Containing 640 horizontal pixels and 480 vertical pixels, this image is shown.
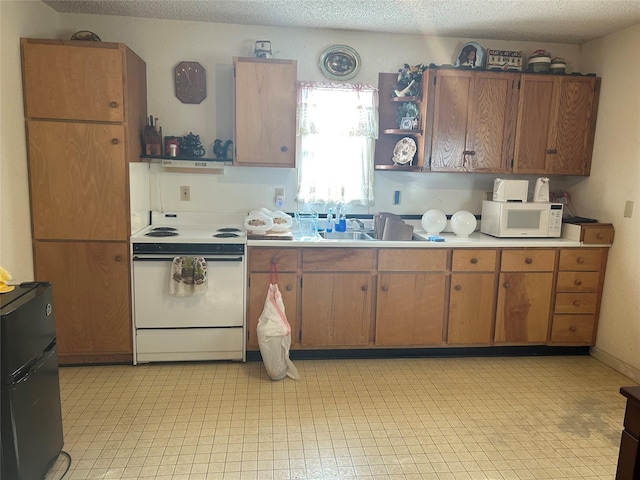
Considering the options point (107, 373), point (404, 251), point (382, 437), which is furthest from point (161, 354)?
point (404, 251)

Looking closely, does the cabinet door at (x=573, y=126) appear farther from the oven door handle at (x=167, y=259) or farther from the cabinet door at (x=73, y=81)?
the cabinet door at (x=73, y=81)

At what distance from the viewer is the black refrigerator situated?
64.9 inches

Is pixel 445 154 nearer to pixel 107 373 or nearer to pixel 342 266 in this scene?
pixel 342 266

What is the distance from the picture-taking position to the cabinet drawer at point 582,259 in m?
3.38

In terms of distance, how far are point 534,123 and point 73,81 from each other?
3163 millimetres

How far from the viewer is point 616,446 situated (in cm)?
237

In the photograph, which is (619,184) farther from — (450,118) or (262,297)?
(262,297)

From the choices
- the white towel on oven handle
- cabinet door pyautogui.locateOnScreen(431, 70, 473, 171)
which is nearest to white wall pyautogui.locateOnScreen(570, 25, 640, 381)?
cabinet door pyautogui.locateOnScreen(431, 70, 473, 171)

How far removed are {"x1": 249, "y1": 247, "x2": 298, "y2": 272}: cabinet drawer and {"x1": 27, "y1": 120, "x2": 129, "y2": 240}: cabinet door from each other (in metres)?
0.85

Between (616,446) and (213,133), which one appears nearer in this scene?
(616,446)

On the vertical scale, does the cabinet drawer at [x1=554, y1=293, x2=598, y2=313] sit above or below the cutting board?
below

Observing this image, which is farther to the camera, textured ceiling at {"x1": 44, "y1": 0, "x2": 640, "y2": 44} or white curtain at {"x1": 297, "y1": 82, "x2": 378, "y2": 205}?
white curtain at {"x1": 297, "y1": 82, "x2": 378, "y2": 205}

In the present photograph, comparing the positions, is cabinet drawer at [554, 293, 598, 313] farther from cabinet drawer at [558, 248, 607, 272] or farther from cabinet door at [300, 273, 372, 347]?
cabinet door at [300, 273, 372, 347]

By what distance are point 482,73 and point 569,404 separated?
90.5 inches
